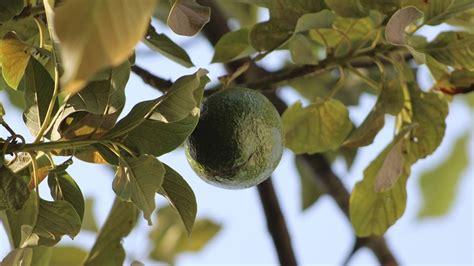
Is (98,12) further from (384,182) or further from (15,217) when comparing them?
(384,182)

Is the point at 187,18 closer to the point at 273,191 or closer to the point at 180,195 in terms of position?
the point at 180,195

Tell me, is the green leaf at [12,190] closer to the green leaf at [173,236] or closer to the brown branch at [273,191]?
the brown branch at [273,191]

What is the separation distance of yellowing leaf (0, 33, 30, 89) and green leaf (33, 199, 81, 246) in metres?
0.16

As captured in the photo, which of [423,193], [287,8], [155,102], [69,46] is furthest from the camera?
[423,193]

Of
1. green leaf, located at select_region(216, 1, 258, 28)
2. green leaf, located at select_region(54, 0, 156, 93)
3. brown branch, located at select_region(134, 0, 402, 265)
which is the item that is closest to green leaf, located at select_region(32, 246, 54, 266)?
brown branch, located at select_region(134, 0, 402, 265)

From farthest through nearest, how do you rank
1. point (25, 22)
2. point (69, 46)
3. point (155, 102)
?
1. point (25, 22)
2. point (155, 102)
3. point (69, 46)

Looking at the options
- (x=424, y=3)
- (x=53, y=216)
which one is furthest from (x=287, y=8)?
(x=53, y=216)

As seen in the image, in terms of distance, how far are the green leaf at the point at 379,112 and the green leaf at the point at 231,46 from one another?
0.21 m

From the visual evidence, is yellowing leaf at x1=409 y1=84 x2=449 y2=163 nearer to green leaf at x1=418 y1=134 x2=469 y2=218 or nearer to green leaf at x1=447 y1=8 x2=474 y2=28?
green leaf at x1=447 y1=8 x2=474 y2=28

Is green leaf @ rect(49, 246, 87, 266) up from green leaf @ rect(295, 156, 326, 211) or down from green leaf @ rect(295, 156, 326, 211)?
up

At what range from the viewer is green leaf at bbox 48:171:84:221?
4.09ft

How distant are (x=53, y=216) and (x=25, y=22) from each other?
0.26 meters

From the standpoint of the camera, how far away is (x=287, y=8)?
1418mm

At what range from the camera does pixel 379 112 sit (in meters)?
1.48
